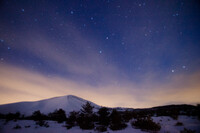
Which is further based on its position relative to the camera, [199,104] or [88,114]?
[199,104]

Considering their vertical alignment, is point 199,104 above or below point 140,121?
above

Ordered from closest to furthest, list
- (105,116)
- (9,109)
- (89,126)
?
(89,126) < (105,116) < (9,109)

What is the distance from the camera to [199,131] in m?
6.77

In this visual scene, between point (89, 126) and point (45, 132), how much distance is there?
3.68m

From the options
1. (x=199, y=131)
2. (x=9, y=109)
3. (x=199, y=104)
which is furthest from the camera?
(x=9, y=109)

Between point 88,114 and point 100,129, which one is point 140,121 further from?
point 88,114

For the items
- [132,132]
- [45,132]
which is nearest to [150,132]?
[132,132]

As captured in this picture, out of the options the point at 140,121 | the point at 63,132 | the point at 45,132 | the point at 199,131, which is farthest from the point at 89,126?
the point at 199,131

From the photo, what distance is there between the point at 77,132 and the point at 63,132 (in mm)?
1138

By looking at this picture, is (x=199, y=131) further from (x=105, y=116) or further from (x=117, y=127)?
(x=105, y=116)

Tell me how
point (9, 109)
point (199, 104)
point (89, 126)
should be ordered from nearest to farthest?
point (89, 126) → point (199, 104) → point (9, 109)

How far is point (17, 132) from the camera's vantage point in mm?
8258

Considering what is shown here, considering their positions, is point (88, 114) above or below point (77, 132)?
above

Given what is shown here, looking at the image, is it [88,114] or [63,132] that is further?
[88,114]
